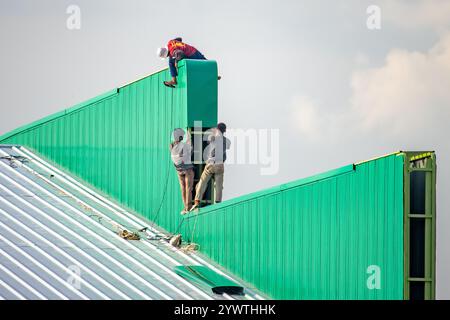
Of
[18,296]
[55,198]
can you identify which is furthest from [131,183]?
[18,296]

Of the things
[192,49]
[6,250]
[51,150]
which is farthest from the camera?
[51,150]

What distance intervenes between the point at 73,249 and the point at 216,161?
353cm

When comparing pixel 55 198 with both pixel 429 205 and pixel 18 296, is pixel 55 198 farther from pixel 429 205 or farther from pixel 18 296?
pixel 429 205

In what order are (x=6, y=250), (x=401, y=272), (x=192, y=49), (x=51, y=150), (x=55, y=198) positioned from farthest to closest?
(x=51, y=150) < (x=55, y=198) < (x=192, y=49) < (x=6, y=250) < (x=401, y=272)

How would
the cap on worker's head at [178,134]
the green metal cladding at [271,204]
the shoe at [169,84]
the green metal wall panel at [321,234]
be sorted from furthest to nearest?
1. the shoe at [169,84]
2. the cap on worker's head at [178,134]
3. the green metal wall panel at [321,234]
4. the green metal cladding at [271,204]

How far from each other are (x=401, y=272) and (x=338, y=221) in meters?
1.65

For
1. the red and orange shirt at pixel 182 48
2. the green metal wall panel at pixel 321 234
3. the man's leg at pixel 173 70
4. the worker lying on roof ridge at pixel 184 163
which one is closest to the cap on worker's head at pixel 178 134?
the worker lying on roof ridge at pixel 184 163

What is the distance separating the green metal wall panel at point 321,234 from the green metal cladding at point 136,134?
2358 mm

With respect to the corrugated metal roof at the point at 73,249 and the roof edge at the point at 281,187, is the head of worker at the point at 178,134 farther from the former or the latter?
the corrugated metal roof at the point at 73,249

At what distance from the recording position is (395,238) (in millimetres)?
19781

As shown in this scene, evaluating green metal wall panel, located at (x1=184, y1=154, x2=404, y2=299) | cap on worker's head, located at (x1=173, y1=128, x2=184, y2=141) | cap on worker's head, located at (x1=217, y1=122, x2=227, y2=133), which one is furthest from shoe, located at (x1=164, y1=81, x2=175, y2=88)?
green metal wall panel, located at (x1=184, y1=154, x2=404, y2=299)

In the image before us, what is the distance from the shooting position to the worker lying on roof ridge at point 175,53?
25125 mm

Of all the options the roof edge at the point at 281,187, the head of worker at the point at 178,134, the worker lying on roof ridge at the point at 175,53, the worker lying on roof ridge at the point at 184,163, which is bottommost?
the roof edge at the point at 281,187
